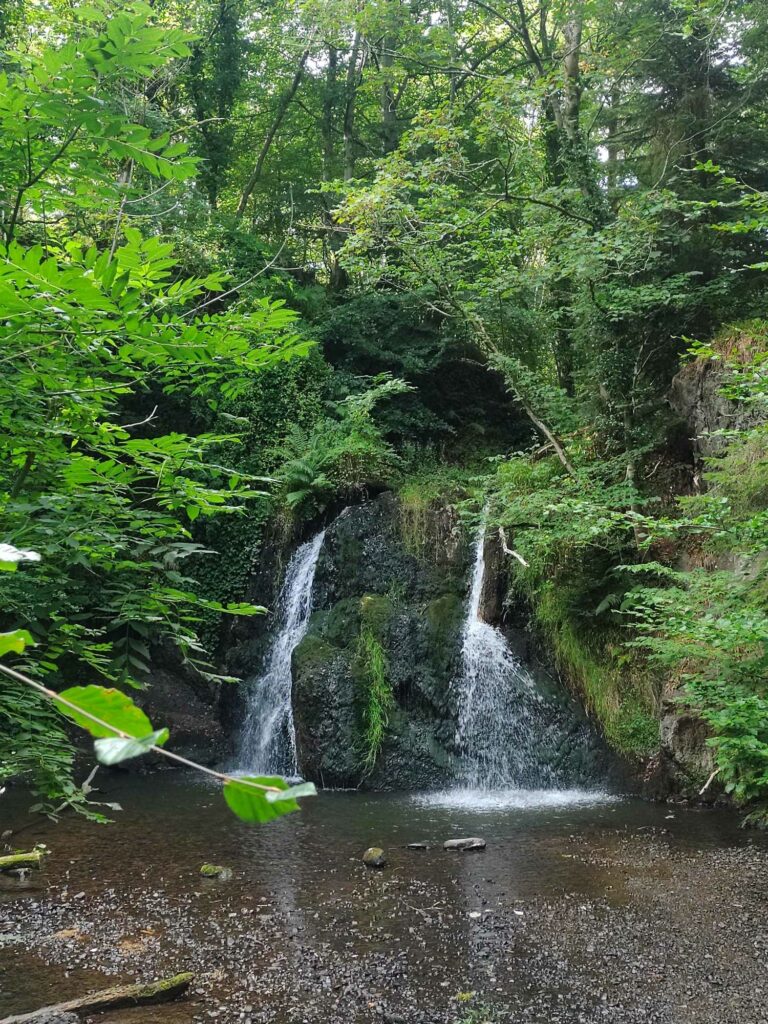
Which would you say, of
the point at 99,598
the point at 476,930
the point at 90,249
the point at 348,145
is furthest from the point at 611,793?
the point at 348,145

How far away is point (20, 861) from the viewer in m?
6.05

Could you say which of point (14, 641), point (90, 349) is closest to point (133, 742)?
point (14, 641)

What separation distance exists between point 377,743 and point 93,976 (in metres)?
5.48

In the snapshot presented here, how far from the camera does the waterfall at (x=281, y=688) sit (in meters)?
10.5

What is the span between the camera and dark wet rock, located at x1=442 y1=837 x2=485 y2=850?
6.44 metres

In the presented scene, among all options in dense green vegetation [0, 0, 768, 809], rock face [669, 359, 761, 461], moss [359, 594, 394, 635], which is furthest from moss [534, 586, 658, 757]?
rock face [669, 359, 761, 461]

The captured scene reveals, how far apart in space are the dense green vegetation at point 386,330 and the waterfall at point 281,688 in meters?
1.02

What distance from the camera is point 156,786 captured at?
31.7 feet

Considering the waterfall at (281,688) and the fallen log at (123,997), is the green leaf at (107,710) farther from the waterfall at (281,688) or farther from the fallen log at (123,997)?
the waterfall at (281,688)

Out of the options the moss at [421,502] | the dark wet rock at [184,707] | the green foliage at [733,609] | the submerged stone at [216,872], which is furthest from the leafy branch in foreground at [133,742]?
the dark wet rock at [184,707]

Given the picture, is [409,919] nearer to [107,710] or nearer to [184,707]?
[107,710]

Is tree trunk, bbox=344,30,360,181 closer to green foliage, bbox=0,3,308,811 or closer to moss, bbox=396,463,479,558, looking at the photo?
moss, bbox=396,463,479,558

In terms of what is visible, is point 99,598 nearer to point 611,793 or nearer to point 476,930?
point 476,930

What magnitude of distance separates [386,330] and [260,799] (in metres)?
15.0
